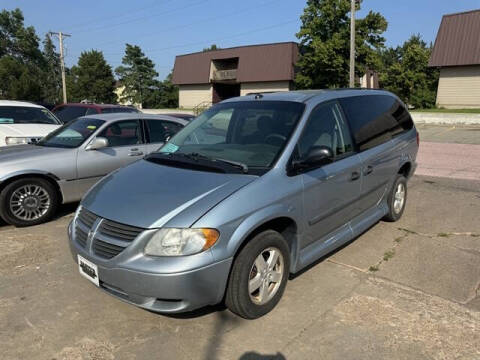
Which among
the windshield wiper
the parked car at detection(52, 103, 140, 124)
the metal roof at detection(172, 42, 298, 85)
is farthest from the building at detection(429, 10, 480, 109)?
the windshield wiper

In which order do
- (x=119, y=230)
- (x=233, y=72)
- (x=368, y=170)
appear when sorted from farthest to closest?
(x=233, y=72) → (x=368, y=170) → (x=119, y=230)

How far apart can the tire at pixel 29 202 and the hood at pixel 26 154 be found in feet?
0.78

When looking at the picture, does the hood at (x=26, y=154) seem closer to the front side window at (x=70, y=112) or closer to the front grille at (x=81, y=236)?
the front grille at (x=81, y=236)

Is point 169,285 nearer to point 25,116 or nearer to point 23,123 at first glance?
point 23,123

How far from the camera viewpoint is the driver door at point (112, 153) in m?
5.80

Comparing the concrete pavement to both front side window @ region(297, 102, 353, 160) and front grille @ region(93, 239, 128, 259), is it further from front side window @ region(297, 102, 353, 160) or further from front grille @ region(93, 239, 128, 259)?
front side window @ region(297, 102, 353, 160)

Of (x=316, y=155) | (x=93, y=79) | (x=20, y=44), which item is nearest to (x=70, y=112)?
(x=316, y=155)

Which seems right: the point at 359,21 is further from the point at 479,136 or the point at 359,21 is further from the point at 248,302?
the point at 248,302

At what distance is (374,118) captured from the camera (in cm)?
475

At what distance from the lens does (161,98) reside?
67.2 meters

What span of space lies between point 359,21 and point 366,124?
30739mm

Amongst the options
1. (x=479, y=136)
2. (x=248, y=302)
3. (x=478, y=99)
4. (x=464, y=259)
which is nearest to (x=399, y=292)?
(x=464, y=259)

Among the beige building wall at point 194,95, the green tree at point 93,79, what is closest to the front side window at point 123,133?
the beige building wall at point 194,95

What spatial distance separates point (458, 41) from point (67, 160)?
31.5 m
